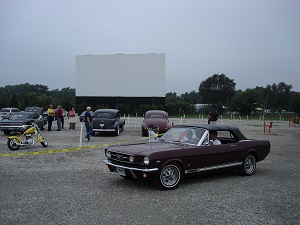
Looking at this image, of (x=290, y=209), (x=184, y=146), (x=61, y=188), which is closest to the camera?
(x=290, y=209)

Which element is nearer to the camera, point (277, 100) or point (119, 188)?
point (119, 188)

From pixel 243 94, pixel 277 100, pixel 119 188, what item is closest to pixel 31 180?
pixel 119 188

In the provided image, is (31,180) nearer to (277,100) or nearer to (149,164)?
(149,164)

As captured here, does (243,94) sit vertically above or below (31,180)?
above

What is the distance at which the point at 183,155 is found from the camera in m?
7.07

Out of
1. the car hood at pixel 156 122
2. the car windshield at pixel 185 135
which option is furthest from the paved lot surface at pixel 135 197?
the car hood at pixel 156 122

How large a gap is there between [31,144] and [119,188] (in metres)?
7.50

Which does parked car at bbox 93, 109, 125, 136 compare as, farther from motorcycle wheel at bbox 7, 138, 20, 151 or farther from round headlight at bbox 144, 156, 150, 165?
round headlight at bbox 144, 156, 150, 165

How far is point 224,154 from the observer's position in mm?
7910

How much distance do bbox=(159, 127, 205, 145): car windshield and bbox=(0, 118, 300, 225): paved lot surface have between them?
39.6 inches

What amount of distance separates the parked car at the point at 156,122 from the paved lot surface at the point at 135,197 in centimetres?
946

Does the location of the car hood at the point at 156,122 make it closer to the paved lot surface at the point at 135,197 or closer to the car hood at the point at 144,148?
the paved lot surface at the point at 135,197

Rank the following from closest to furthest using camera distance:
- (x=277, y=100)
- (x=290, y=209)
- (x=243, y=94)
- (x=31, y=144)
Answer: (x=290, y=209) < (x=31, y=144) < (x=243, y=94) < (x=277, y=100)

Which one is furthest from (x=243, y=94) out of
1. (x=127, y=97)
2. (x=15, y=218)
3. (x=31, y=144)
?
(x=15, y=218)
